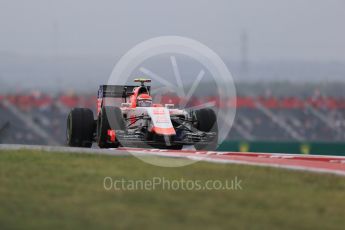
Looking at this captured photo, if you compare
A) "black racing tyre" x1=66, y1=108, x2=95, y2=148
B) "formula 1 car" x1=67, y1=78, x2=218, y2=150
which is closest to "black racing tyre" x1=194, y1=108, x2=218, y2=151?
"formula 1 car" x1=67, y1=78, x2=218, y2=150

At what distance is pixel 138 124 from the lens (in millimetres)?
19453

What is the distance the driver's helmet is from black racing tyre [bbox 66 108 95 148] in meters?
1.27

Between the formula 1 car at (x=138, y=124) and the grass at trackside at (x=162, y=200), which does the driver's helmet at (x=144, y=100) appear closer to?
the formula 1 car at (x=138, y=124)

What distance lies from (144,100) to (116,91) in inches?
47.7

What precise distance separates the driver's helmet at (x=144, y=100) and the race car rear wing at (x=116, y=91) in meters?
0.93

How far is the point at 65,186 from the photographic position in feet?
39.6

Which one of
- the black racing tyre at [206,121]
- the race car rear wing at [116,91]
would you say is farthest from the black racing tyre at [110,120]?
the black racing tyre at [206,121]

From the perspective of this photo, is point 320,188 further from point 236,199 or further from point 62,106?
point 62,106

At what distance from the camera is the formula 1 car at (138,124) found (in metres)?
18.8

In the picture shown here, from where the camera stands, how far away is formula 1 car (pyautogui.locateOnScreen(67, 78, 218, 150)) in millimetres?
18812

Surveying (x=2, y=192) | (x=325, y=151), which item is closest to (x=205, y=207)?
(x=2, y=192)

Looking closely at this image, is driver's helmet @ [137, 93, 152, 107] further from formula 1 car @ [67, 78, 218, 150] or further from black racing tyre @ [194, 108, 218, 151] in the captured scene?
black racing tyre @ [194, 108, 218, 151]

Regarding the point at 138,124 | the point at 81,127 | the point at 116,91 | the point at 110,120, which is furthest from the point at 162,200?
the point at 116,91

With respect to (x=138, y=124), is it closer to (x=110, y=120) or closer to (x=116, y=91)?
(x=110, y=120)
